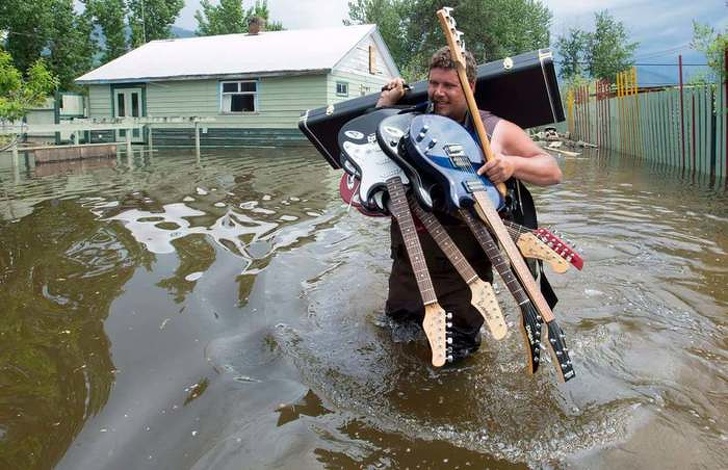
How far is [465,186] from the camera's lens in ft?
9.62

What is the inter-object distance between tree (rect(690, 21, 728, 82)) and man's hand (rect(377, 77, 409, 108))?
24.8 feet

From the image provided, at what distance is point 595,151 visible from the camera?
58.3ft

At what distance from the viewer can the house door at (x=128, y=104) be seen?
23203 millimetres

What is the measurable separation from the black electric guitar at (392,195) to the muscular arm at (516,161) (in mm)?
419

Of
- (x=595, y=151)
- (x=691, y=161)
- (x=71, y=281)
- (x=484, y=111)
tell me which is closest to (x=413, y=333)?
(x=484, y=111)

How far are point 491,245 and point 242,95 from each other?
20081 mm

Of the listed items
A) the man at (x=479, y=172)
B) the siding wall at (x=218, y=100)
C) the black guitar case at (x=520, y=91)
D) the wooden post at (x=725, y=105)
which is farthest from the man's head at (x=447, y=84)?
the siding wall at (x=218, y=100)

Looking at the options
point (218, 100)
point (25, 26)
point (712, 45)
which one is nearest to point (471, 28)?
point (218, 100)

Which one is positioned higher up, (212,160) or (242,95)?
(242,95)

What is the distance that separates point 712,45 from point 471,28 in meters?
31.9

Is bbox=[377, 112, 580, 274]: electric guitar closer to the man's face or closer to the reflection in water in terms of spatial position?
the man's face

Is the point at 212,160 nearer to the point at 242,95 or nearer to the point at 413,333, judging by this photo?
the point at 242,95

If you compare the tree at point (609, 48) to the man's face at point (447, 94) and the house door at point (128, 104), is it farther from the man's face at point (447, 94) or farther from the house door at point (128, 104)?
the man's face at point (447, 94)

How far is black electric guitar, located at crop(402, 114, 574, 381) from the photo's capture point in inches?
113
